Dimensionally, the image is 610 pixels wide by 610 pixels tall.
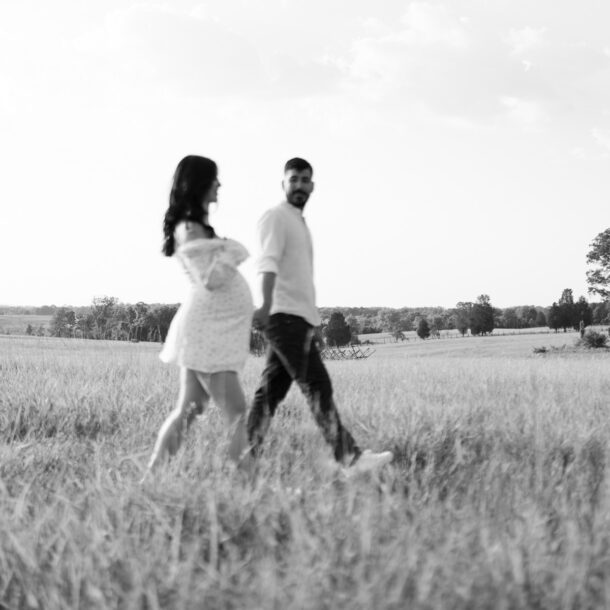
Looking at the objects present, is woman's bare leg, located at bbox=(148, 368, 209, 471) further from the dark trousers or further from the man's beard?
the man's beard

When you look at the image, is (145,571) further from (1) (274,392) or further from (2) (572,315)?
(2) (572,315)

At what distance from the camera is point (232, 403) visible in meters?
3.81

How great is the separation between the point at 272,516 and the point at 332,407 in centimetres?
158

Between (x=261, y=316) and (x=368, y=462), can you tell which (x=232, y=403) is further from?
(x=368, y=462)

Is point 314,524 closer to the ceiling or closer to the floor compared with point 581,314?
closer to the floor

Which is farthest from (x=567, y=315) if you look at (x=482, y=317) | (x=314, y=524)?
(x=314, y=524)

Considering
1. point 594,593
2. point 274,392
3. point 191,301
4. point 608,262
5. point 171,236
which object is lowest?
point 594,593

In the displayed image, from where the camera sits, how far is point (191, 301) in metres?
3.79

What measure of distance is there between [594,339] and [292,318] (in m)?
48.7

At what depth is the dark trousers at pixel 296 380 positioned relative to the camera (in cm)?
417

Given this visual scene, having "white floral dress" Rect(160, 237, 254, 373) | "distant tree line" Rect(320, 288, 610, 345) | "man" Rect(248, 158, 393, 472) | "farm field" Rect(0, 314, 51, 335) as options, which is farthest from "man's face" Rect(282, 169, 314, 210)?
"farm field" Rect(0, 314, 51, 335)

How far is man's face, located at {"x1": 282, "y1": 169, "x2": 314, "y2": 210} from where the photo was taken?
14.1 feet

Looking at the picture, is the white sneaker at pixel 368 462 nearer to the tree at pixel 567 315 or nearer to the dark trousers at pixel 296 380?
the dark trousers at pixel 296 380

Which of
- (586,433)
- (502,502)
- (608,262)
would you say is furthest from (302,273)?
(608,262)
